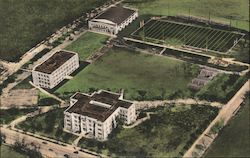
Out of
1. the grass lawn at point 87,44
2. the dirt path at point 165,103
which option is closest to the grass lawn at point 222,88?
the dirt path at point 165,103

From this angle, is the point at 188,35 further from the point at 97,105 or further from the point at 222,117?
the point at 97,105

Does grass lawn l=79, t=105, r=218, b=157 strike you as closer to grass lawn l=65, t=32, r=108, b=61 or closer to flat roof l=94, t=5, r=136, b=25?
grass lawn l=65, t=32, r=108, b=61

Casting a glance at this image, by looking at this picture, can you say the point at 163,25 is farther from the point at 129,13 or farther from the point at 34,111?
the point at 34,111

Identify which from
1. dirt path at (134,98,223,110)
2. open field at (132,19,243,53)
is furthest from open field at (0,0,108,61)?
dirt path at (134,98,223,110)

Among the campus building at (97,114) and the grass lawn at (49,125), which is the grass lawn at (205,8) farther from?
the grass lawn at (49,125)

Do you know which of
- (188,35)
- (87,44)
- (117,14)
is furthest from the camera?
(117,14)

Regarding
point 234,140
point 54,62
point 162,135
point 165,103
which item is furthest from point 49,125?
point 234,140

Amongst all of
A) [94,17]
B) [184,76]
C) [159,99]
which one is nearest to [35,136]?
[159,99]
